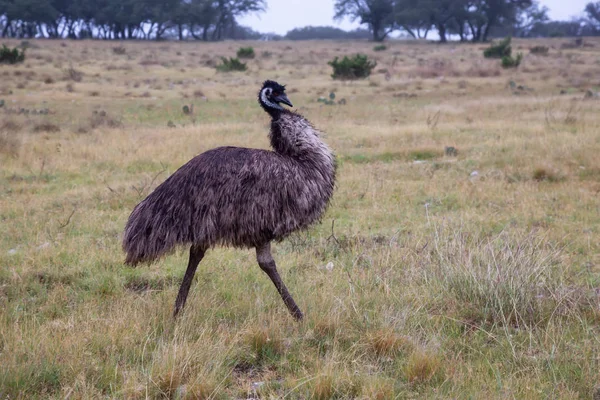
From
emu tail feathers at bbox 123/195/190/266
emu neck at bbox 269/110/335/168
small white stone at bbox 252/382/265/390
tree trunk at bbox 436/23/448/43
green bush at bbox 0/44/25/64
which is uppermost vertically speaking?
tree trunk at bbox 436/23/448/43

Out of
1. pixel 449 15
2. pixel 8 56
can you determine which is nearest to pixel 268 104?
pixel 8 56

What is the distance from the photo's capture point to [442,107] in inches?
682

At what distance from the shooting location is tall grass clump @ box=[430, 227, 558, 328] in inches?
183

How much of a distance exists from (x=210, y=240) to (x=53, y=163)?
7.35 meters

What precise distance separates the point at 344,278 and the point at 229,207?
5.37 feet

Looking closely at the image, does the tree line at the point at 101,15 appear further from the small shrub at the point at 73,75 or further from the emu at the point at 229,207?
the emu at the point at 229,207

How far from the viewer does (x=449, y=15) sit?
61438 millimetres

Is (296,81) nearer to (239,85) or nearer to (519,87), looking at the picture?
(239,85)

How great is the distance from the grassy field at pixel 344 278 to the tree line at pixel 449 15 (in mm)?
50507

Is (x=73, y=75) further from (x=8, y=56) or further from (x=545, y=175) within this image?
(x=545, y=175)

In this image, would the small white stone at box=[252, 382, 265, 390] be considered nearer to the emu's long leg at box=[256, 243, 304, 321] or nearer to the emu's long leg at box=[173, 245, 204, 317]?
the emu's long leg at box=[256, 243, 304, 321]

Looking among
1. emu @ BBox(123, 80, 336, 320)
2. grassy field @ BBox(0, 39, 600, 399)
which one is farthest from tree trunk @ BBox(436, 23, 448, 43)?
emu @ BBox(123, 80, 336, 320)

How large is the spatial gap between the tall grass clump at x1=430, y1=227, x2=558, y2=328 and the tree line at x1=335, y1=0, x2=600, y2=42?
194 feet

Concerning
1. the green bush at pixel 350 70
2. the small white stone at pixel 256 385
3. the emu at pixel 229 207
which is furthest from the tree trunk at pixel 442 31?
the small white stone at pixel 256 385
